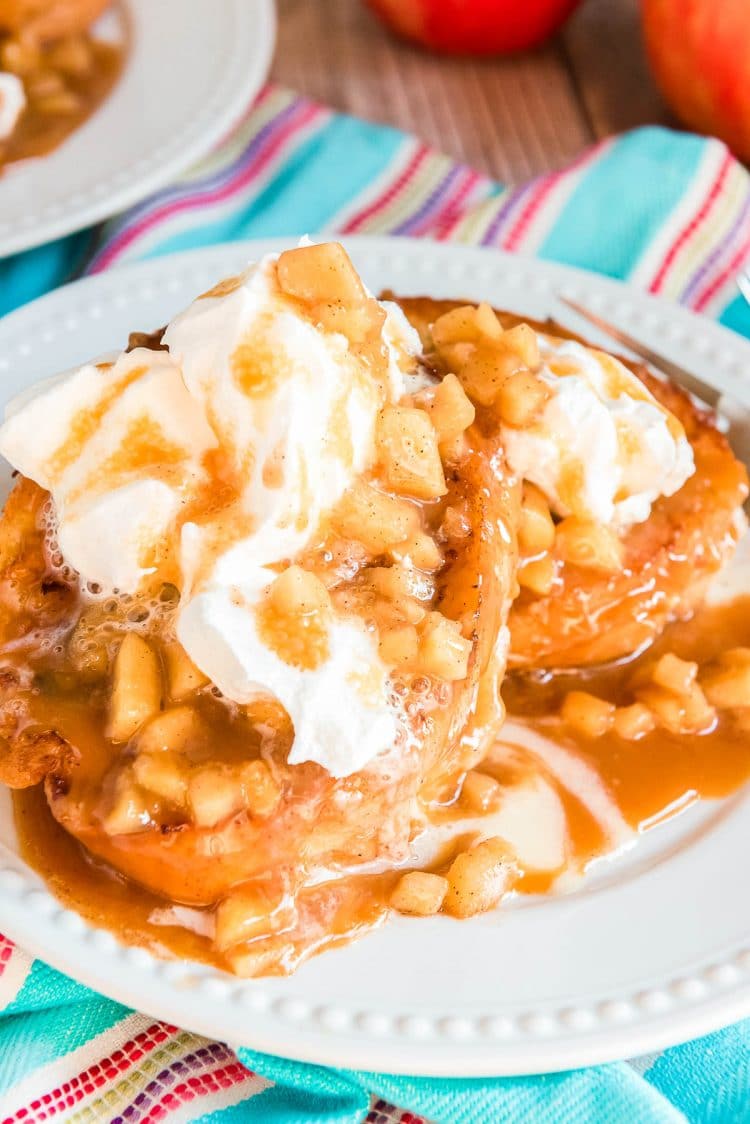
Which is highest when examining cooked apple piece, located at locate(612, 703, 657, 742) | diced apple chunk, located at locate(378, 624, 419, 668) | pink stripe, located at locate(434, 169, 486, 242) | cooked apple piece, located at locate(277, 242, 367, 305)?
cooked apple piece, located at locate(277, 242, 367, 305)

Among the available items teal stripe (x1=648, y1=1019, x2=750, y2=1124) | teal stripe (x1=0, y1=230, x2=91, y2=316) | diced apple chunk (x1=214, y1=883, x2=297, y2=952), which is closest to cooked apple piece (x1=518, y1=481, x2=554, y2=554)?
diced apple chunk (x1=214, y1=883, x2=297, y2=952)

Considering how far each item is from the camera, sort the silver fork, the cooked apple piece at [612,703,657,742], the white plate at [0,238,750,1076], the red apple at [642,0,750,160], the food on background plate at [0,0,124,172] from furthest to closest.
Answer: the red apple at [642,0,750,160] → the food on background plate at [0,0,124,172] → the silver fork → the cooked apple piece at [612,703,657,742] → the white plate at [0,238,750,1076]

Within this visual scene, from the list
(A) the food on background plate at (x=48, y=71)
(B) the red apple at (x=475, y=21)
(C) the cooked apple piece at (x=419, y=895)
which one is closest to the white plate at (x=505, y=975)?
(C) the cooked apple piece at (x=419, y=895)

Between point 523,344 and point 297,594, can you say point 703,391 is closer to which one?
point 523,344

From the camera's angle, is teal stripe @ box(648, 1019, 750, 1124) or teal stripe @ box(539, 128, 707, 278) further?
teal stripe @ box(539, 128, 707, 278)

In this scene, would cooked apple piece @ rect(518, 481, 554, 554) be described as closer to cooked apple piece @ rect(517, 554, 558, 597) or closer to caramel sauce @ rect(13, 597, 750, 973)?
cooked apple piece @ rect(517, 554, 558, 597)

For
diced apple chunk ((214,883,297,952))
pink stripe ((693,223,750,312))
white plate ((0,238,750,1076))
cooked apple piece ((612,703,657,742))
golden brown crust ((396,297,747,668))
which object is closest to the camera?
white plate ((0,238,750,1076))
